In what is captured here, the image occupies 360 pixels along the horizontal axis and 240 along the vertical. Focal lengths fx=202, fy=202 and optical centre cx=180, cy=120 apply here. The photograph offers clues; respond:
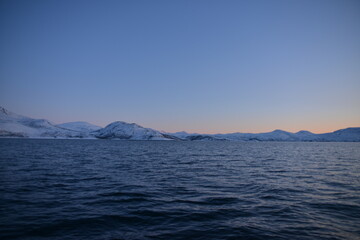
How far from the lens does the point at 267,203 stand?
1544cm

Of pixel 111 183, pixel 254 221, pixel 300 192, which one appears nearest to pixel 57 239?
pixel 254 221

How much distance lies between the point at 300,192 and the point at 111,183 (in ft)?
62.2

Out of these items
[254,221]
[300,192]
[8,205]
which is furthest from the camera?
[300,192]

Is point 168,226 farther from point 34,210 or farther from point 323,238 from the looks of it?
point 34,210

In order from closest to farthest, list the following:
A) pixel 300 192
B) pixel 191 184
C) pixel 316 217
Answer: pixel 316 217 < pixel 300 192 < pixel 191 184

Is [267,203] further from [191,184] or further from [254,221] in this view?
[191,184]

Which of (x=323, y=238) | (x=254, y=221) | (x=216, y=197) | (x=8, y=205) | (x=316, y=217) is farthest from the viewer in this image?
(x=216, y=197)

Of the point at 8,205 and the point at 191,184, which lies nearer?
the point at 8,205

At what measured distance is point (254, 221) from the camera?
39.2ft

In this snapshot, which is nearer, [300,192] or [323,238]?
[323,238]

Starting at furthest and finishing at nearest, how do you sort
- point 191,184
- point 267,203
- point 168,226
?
1. point 191,184
2. point 267,203
3. point 168,226

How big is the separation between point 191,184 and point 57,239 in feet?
47.3

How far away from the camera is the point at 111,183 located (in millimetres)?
21906

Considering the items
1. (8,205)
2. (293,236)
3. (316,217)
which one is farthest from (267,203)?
(8,205)
